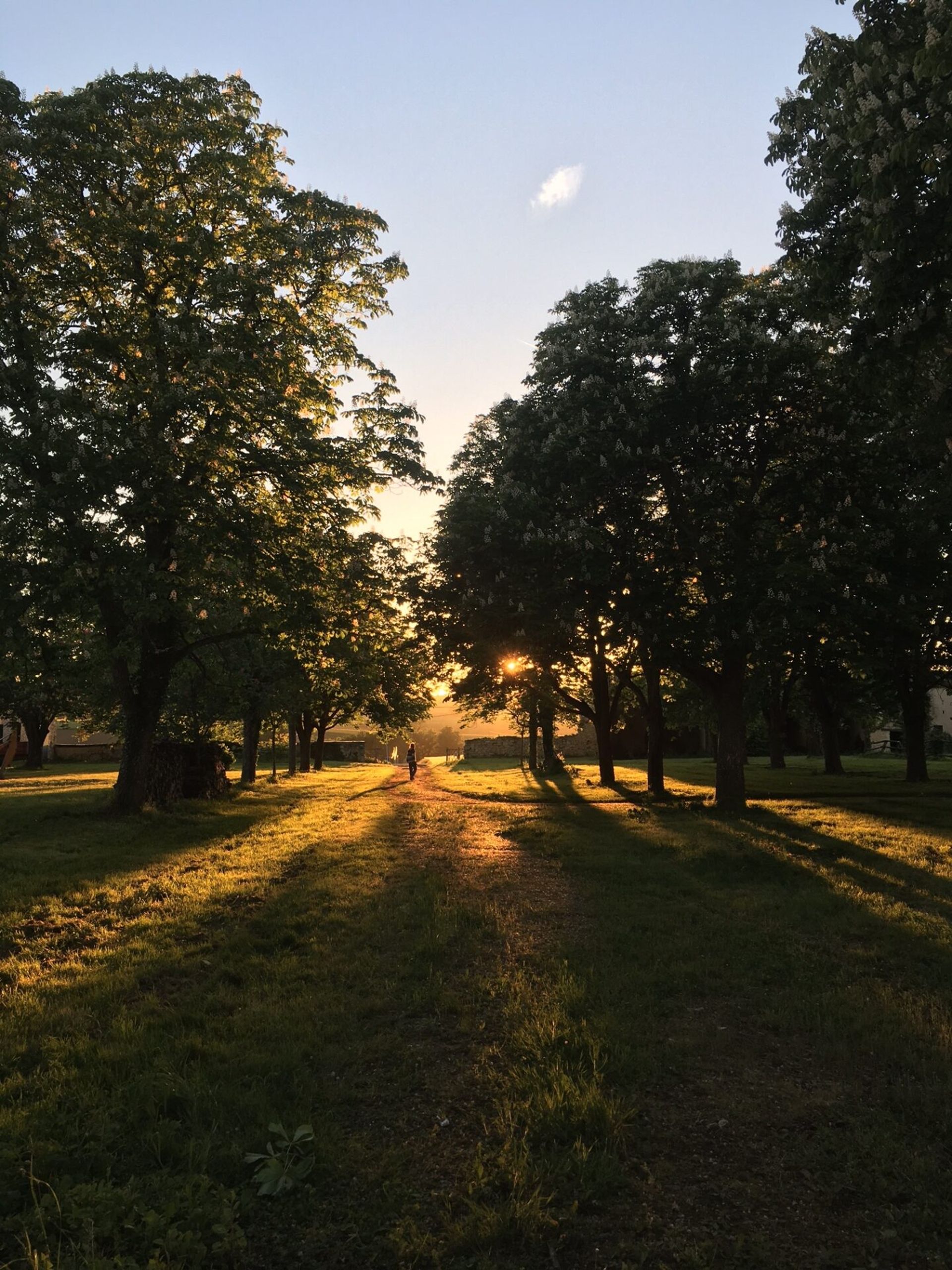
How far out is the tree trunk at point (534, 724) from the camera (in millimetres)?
39375

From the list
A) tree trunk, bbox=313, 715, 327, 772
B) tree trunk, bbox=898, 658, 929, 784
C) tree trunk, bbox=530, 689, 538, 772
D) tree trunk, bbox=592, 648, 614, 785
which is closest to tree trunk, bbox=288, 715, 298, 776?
tree trunk, bbox=313, 715, 327, 772

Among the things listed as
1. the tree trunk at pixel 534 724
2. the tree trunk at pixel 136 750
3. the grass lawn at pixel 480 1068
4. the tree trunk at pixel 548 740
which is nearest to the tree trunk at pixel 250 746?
the tree trunk at pixel 534 724

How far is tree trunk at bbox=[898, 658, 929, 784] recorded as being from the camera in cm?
3212

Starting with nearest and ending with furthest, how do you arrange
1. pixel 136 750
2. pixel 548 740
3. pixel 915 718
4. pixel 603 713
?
pixel 136 750 < pixel 603 713 < pixel 915 718 < pixel 548 740

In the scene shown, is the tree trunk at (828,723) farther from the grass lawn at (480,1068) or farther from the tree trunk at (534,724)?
the grass lawn at (480,1068)

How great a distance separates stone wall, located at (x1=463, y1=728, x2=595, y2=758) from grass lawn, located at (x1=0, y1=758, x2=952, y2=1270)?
233 ft

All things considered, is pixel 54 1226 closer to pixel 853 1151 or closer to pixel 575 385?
pixel 853 1151

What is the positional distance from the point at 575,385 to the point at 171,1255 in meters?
19.9

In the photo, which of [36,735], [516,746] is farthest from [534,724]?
[516,746]

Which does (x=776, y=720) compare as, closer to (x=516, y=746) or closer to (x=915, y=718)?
(x=915, y=718)

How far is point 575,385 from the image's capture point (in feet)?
67.2

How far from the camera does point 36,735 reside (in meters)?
Answer: 53.3

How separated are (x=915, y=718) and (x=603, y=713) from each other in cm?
1370

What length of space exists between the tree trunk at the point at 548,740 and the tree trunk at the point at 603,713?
20.0ft
